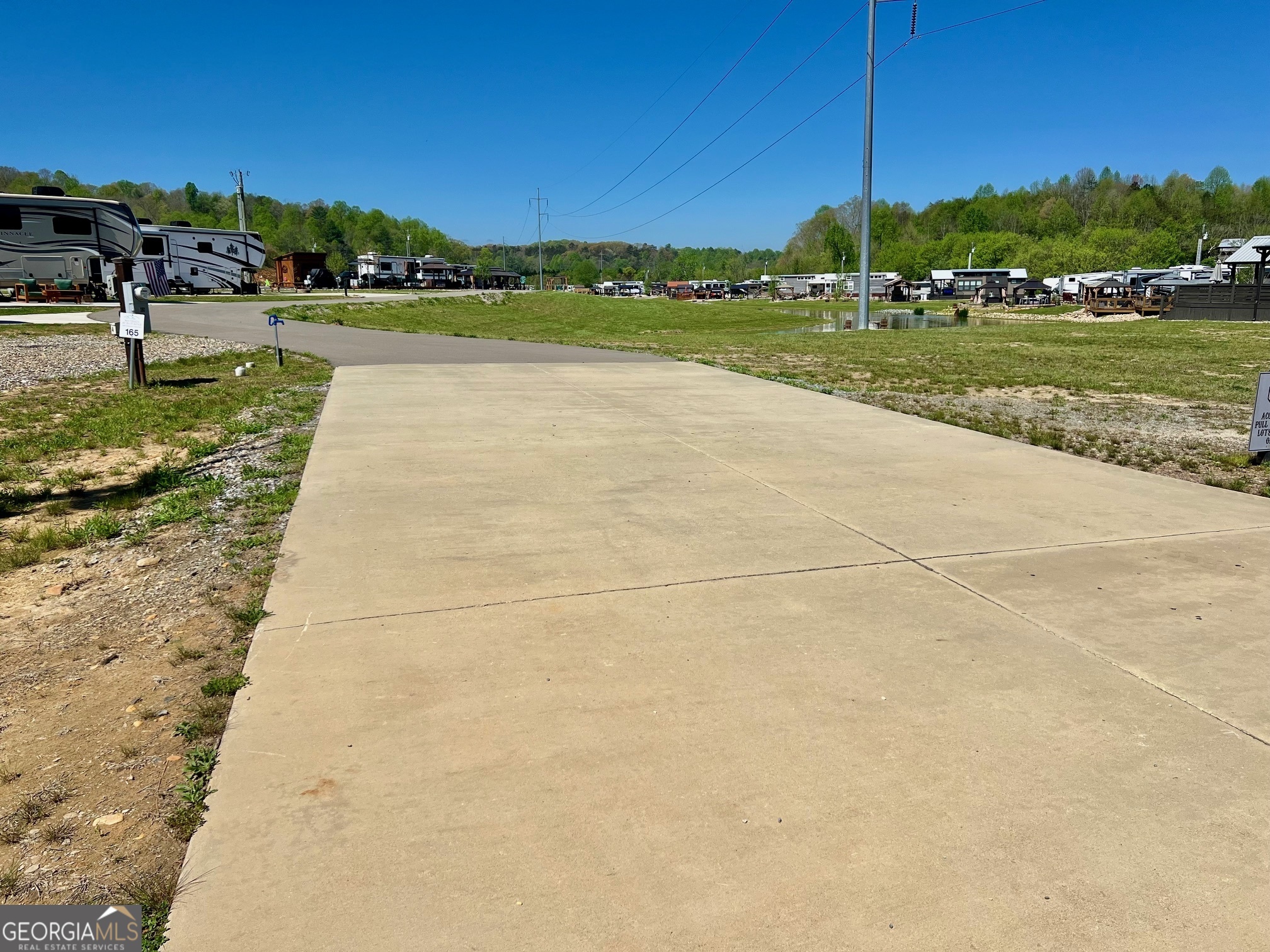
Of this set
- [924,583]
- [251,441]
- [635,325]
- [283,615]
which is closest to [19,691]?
[283,615]

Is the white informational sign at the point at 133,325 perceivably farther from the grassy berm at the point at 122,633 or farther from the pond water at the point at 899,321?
the pond water at the point at 899,321

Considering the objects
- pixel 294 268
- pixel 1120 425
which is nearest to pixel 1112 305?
pixel 1120 425

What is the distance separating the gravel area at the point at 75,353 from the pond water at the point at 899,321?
22.8 metres

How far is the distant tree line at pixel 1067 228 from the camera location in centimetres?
11169

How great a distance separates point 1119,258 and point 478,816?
126502 millimetres

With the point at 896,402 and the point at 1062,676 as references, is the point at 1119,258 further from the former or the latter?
the point at 1062,676

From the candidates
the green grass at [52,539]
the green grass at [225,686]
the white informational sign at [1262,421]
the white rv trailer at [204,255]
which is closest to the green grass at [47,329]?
the green grass at [52,539]

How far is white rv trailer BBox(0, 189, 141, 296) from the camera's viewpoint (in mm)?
35719

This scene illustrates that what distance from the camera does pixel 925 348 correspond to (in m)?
22.8

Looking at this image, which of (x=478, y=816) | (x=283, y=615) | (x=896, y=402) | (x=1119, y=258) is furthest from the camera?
(x=1119, y=258)

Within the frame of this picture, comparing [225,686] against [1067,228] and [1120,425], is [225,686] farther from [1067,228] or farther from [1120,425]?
[1067,228]


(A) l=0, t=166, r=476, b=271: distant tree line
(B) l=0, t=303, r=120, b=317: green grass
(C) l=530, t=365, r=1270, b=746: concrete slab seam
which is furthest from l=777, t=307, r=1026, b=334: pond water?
(A) l=0, t=166, r=476, b=271: distant tree line

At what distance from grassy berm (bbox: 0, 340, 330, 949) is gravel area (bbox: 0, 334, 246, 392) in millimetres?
6307

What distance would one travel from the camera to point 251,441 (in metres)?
8.76
